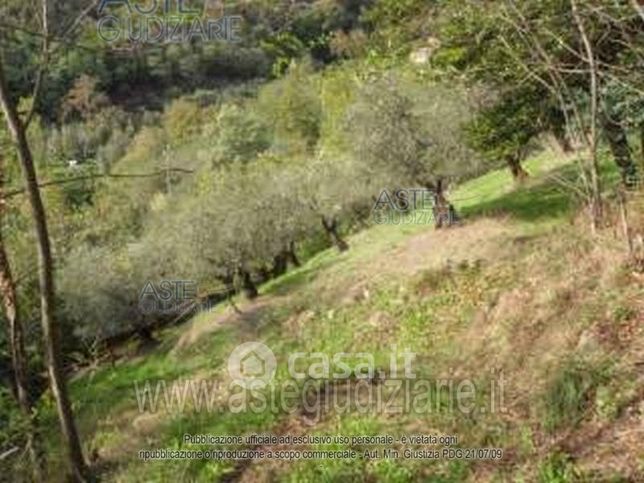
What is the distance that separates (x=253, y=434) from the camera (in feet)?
57.5

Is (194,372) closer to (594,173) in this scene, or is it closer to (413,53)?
(413,53)

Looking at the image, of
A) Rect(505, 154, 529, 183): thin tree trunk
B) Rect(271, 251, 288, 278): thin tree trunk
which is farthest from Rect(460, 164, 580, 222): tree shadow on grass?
Rect(271, 251, 288, 278): thin tree trunk

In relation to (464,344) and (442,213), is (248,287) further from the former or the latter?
(464,344)

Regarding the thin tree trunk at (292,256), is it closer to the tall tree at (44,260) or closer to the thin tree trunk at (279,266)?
the thin tree trunk at (279,266)

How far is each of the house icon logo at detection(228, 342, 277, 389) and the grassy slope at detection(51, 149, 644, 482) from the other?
1.10 feet

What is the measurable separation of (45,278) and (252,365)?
12.0 metres

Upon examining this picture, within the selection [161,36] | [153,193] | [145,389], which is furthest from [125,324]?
[153,193]

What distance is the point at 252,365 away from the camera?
24250 millimetres

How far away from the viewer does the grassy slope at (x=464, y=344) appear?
471 inches

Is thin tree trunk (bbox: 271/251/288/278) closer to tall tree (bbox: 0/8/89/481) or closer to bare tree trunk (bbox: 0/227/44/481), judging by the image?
bare tree trunk (bbox: 0/227/44/481)

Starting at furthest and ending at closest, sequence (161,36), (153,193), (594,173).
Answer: (153,193)
(594,173)
(161,36)

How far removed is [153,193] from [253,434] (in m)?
69.5

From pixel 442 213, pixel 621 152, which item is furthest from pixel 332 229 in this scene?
pixel 621 152

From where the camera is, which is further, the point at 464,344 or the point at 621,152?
the point at 621,152
